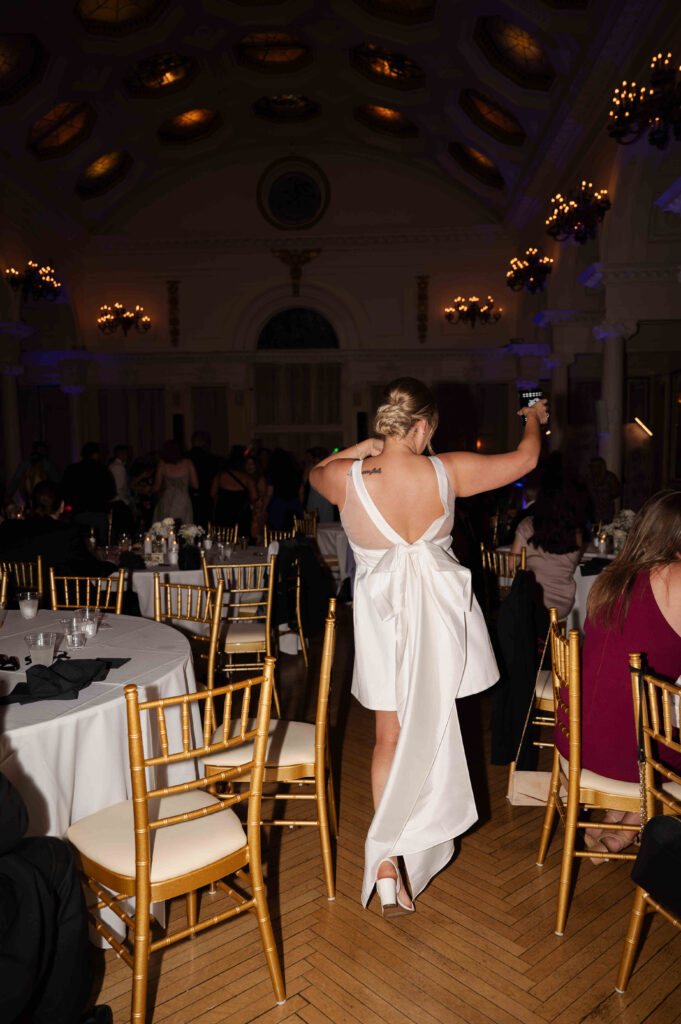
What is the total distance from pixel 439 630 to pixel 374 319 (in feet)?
39.7

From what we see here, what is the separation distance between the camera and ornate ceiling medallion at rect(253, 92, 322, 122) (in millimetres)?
12234

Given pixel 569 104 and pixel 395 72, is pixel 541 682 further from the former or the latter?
pixel 395 72

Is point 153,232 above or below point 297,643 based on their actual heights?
above

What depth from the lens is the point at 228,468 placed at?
7484 millimetres

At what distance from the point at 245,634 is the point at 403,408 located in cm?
239

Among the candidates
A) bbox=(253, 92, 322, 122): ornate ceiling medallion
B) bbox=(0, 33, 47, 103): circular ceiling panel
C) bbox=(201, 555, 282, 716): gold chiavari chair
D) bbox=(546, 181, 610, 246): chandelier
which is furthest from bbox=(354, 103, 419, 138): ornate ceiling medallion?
bbox=(201, 555, 282, 716): gold chiavari chair

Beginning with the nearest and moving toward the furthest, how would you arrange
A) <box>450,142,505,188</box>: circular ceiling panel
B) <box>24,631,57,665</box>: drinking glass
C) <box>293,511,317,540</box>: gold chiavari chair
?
<box>24,631,57,665</box>: drinking glass → <box>293,511,317,540</box>: gold chiavari chair → <box>450,142,505,188</box>: circular ceiling panel

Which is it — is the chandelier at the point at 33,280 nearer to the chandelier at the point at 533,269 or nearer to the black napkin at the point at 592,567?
the chandelier at the point at 533,269

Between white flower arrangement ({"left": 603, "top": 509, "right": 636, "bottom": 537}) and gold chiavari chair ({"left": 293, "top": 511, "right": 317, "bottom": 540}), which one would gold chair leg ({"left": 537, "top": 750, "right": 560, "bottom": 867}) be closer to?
white flower arrangement ({"left": 603, "top": 509, "right": 636, "bottom": 537})

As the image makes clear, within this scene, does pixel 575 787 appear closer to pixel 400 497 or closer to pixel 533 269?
pixel 400 497

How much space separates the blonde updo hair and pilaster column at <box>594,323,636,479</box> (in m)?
6.51

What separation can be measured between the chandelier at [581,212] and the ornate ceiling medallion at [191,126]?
7367mm

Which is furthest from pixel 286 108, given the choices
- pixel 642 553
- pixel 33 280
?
pixel 642 553

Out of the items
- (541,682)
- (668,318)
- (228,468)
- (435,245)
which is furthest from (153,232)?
(541,682)
